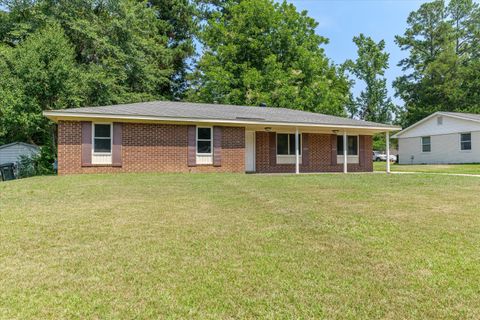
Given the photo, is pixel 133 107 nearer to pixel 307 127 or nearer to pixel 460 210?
pixel 307 127

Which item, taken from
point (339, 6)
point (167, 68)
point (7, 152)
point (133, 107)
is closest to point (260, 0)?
point (167, 68)

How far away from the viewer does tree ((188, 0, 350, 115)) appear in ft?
86.4

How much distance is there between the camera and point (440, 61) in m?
37.4

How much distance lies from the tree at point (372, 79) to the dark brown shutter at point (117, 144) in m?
32.8

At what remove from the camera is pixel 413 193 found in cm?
823

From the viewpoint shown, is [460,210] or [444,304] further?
[460,210]

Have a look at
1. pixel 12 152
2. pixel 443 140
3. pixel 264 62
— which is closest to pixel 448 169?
pixel 443 140

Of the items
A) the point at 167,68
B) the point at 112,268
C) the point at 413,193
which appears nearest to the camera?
the point at 112,268

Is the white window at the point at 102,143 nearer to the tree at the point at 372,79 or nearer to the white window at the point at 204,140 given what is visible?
the white window at the point at 204,140

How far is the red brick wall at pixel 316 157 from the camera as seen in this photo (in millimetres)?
16766

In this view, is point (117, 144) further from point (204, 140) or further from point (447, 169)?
point (447, 169)

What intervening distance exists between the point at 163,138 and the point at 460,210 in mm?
10730

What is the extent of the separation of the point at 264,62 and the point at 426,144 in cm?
1500

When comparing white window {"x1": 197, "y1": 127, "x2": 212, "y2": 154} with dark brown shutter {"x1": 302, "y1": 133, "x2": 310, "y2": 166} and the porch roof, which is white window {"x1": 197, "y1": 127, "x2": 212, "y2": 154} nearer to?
the porch roof
